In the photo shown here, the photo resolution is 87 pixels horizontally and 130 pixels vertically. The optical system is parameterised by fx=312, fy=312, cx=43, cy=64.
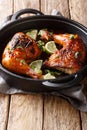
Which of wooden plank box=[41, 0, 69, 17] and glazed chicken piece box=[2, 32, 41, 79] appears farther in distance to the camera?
wooden plank box=[41, 0, 69, 17]

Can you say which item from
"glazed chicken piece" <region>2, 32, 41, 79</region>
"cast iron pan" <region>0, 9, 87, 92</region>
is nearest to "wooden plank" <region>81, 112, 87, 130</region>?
"cast iron pan" <region>0, 9, 87, 92</region>

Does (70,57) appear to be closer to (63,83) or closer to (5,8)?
(63,83)

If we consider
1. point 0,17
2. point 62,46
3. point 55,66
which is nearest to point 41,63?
point 55,66

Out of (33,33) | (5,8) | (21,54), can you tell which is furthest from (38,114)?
(5,8)

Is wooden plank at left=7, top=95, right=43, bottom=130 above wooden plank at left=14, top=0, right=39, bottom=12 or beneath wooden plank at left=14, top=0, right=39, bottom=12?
beneath

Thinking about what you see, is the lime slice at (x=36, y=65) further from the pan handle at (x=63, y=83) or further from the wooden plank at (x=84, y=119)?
the wooden plank at (x=84, y=119)

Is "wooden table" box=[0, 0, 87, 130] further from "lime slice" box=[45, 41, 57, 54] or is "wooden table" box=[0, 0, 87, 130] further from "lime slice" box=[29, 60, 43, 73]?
"lime slice" box=[45, 41, 57, 54]
